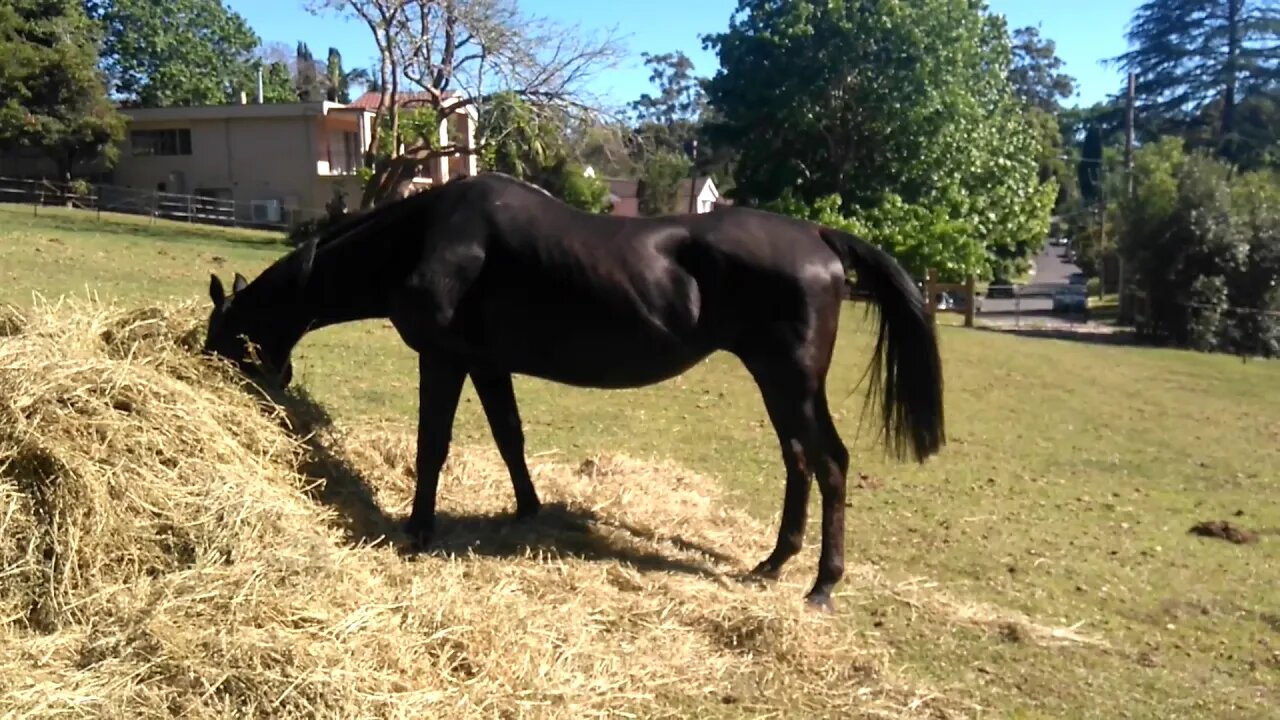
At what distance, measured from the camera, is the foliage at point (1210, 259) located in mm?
25922

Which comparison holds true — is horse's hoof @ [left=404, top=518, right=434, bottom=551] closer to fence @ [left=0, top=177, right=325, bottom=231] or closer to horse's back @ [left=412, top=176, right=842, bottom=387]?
horse's back @ [left=412, top=176, right=842, bottom=387]

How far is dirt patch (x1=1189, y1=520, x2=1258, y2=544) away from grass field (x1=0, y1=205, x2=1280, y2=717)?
0.08 m

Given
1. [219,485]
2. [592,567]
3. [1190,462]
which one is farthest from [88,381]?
[1190,462]

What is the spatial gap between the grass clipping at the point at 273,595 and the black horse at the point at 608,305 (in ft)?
1.66

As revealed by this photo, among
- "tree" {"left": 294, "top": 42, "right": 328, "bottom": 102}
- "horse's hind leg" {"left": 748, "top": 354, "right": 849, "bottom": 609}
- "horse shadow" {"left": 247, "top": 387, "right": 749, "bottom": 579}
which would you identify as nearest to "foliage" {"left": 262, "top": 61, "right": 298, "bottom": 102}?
A: "tree" {"left": 294, "top": 42, "right": 328, "bottom": 102}

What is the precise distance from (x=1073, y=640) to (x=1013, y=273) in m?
43.0

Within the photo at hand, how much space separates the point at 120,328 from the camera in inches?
224

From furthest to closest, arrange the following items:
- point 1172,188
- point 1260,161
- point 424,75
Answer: point 1260,161 < point 424,75 < point 1172,188

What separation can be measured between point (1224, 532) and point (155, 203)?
1506 inches

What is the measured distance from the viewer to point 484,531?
6.02 metres

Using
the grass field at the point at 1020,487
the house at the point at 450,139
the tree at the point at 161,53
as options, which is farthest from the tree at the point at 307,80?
the grass field at the point at 1020,487

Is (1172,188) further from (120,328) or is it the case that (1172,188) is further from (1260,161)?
(1260,161)

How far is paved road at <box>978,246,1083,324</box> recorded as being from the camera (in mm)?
35469

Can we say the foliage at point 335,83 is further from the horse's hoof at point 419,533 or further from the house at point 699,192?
the horse's hoof at point 419,533
